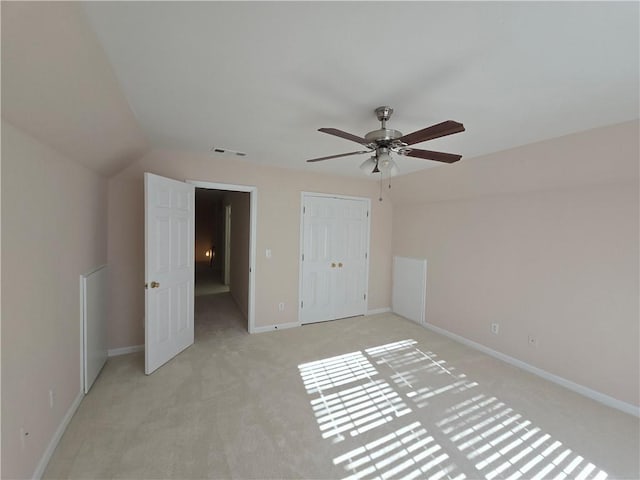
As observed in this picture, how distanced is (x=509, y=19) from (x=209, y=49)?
1345mm

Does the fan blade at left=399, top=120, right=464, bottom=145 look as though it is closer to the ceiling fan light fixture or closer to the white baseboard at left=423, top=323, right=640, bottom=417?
the ceiling fan light fixture

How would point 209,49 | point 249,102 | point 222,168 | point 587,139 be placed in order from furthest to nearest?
point 222,168
point 587,139
point 249,102
point 209,49

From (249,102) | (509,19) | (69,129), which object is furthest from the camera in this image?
(249,102)

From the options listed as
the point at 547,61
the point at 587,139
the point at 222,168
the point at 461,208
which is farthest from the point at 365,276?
the point at 547,61

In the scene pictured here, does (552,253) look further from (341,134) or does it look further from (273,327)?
(273,327)

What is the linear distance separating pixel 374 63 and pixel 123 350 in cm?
370

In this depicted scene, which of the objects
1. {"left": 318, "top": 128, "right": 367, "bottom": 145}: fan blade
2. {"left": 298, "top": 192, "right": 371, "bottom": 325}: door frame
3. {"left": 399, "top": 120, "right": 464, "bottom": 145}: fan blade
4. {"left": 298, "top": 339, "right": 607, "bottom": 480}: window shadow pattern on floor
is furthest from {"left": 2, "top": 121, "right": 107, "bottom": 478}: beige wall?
{"left": 298, "top": 192, "right": 371, "bottom": 325}: door frame

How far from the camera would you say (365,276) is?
457 centimetres

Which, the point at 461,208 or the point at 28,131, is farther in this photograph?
the point at 461,208

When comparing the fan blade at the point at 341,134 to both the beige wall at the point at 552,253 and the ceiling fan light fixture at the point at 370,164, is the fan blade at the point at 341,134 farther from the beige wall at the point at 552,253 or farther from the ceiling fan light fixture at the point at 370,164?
the beige wall at the point at 552,253

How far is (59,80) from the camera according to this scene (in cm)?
125

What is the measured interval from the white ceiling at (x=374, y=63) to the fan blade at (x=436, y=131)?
288mm

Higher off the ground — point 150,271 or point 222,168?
point 222,168

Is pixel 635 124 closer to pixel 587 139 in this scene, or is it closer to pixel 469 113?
pixel 587 139
